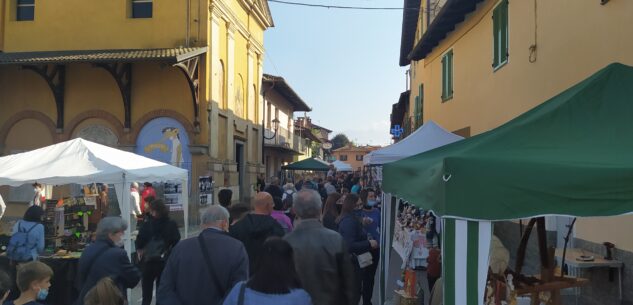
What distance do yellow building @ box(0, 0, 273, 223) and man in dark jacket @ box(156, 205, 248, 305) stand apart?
43.6ft

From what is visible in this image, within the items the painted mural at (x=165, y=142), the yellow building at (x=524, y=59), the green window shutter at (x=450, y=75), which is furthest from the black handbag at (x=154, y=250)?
the green window shutter at (x=450, y=75)

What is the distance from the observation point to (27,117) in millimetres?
18156

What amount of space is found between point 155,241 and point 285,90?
24.8 m

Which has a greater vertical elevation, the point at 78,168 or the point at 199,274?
the point at 78,168

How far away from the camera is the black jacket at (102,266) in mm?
4789

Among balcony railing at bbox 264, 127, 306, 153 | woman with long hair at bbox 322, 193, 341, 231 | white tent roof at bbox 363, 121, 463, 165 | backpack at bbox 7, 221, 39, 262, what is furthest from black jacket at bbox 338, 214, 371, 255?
balcony railing at bbox 264, 127, 306, 153

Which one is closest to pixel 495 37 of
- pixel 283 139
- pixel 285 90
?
pixel 285 90

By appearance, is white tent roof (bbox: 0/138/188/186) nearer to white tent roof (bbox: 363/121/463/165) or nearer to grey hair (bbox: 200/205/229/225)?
grey hair (bbox: 200/205/229/225)

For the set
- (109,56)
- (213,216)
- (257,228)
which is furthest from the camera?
(109,56)

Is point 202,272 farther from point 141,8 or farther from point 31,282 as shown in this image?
point 141,8

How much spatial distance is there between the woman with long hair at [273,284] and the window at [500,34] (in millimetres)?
8797

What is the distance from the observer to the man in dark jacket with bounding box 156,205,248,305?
154 inches

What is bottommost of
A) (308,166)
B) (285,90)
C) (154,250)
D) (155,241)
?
(154,250)

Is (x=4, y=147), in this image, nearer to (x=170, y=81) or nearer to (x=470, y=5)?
(x=170, y=81)
